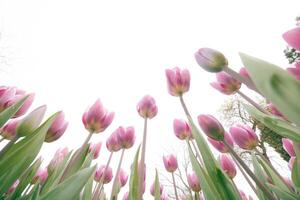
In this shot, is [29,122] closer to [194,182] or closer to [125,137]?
[125,137]

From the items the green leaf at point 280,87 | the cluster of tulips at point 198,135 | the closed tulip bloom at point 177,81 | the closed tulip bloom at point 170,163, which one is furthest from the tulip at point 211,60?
the closed tulip bloom at point 170,163

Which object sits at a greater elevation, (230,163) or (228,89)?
(228,89)

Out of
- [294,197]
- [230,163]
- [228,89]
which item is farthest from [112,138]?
[294,197]

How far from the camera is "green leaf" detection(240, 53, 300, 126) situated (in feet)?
1.76

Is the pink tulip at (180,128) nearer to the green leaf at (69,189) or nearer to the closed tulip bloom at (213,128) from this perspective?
the closed tulip bloom at (213,128)

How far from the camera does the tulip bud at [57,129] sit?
1.27 m

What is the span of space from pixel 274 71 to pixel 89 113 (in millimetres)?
990

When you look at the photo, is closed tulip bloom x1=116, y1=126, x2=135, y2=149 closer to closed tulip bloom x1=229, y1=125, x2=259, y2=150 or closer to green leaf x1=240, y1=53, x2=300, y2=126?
closed tulip bloom x1=229, y1=125, x2=259, y2=150

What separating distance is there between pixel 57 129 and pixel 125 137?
0.61 m

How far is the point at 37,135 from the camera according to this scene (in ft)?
2.85

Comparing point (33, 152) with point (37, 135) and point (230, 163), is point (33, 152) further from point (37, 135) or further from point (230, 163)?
point (230, 163)

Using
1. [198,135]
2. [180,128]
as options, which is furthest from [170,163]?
[198,135]

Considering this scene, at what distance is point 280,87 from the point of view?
55 cm

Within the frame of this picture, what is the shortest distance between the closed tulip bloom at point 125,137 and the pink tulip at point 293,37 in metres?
1.42
